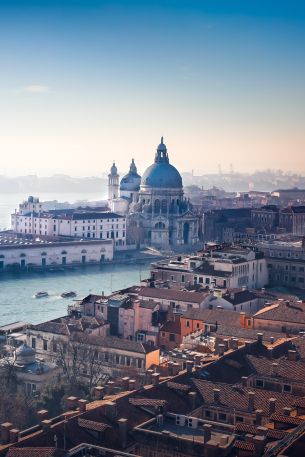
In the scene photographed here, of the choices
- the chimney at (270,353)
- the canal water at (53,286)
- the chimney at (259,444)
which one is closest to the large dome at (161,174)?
the canal water at (53,286)

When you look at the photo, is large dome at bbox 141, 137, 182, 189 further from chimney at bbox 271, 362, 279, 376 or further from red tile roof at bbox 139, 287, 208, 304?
chimney at bbox 271, 362, 279, 376

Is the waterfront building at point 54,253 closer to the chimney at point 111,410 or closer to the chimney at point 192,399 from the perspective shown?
the chimney at point 192,399

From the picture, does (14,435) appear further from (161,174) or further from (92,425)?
(161,174)

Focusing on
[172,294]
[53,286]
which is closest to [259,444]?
[172,294]

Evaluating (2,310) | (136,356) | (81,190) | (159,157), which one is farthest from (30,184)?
(136,356)

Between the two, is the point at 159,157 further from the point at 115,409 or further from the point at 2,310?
the point at 115,409

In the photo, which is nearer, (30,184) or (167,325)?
(167,325)
